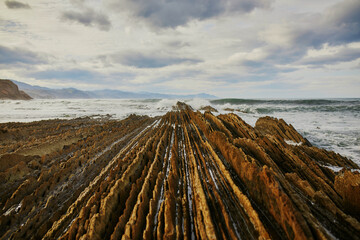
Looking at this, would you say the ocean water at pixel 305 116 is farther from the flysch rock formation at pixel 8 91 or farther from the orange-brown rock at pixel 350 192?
the flysch rock formation at pixel 8 91

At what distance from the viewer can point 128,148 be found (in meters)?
4.76

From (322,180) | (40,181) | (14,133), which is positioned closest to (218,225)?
(322,180)

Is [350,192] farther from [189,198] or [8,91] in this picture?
[8,91]

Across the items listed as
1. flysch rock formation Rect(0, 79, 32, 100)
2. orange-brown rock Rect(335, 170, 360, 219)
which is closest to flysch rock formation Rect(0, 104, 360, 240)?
orange-brown rock Rect(335, 170, 360, 219)

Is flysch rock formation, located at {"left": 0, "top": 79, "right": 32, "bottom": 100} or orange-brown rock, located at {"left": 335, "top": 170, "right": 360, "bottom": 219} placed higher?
flysch rock formation, located at {"left": 0, "top": 79, "right": 32, "bottom": 100}

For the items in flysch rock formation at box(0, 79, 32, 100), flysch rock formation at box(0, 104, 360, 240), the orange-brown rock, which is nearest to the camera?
flysch rock formation at box(0, 104, 360, 240)

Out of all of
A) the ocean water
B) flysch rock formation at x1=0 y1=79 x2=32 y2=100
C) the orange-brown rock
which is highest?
flysch rock formation at x1=0 y1=79 x2=32 y2=100

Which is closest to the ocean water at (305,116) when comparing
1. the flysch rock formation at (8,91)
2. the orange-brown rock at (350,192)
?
the orange-brown rock at (350,192)

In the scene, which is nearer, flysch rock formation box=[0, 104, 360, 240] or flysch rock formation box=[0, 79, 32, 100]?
flysch rock formation box=[0, 104, 360, 240]

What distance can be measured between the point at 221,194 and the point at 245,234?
63 centimetres

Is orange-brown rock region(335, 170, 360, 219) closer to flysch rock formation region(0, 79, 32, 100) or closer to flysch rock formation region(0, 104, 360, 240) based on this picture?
flysch rock formation region(0, 104, 360, 240)

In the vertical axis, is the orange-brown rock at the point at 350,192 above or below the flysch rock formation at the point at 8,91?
below

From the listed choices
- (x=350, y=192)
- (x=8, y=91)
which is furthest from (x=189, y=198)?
(x=8, y=91)

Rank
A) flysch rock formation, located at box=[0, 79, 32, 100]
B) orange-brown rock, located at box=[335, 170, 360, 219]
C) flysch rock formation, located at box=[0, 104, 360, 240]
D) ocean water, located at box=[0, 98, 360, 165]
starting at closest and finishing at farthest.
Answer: flysch rock formation, located at box=[0, 104, 360, 240] → orange-brown rock, located at box=[335, 170, 360, 219] → ocean water, located at box=[0, 98, 360, 165] → flysch rock formation, located at box=[0, 79, 32, 100]
